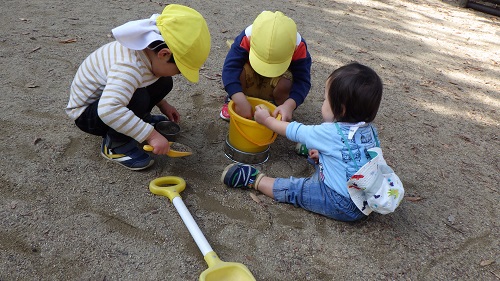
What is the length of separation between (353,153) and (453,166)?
3.30 ft

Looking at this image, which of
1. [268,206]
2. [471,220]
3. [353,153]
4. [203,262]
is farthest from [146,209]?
[471,220]

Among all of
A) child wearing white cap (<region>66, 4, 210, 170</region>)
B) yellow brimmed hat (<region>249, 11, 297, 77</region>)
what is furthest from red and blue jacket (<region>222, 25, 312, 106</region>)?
child wearing white cap (<region>66, 4, 210, 170</region>)

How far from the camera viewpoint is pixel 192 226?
161 centimetres

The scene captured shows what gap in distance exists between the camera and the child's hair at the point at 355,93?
172 centimetres

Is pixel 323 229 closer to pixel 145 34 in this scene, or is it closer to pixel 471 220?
pixel 471 220

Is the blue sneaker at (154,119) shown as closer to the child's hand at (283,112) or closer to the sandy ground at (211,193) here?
the sandy ground at (211,193)

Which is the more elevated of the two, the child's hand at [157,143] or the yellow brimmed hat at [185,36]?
the yellow brimmed hat at [185,36]

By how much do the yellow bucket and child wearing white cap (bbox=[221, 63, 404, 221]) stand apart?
0.14 metres

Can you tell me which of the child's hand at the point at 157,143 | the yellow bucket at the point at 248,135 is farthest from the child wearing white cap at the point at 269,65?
the child's hand at the point at 157,143

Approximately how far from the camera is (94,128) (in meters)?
1.94

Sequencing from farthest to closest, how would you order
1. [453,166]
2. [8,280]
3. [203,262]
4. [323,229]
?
1. [453,166]
2. [323,229]
3. [203,262]
4. [8,280]

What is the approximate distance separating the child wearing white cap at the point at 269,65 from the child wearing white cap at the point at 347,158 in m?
0.34

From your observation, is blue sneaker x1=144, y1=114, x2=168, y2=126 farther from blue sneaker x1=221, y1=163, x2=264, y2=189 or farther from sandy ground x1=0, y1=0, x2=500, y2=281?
blue sneaker x1=221, y1=163, x2=264, y2=189

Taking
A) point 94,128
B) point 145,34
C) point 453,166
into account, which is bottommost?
point 453,166
